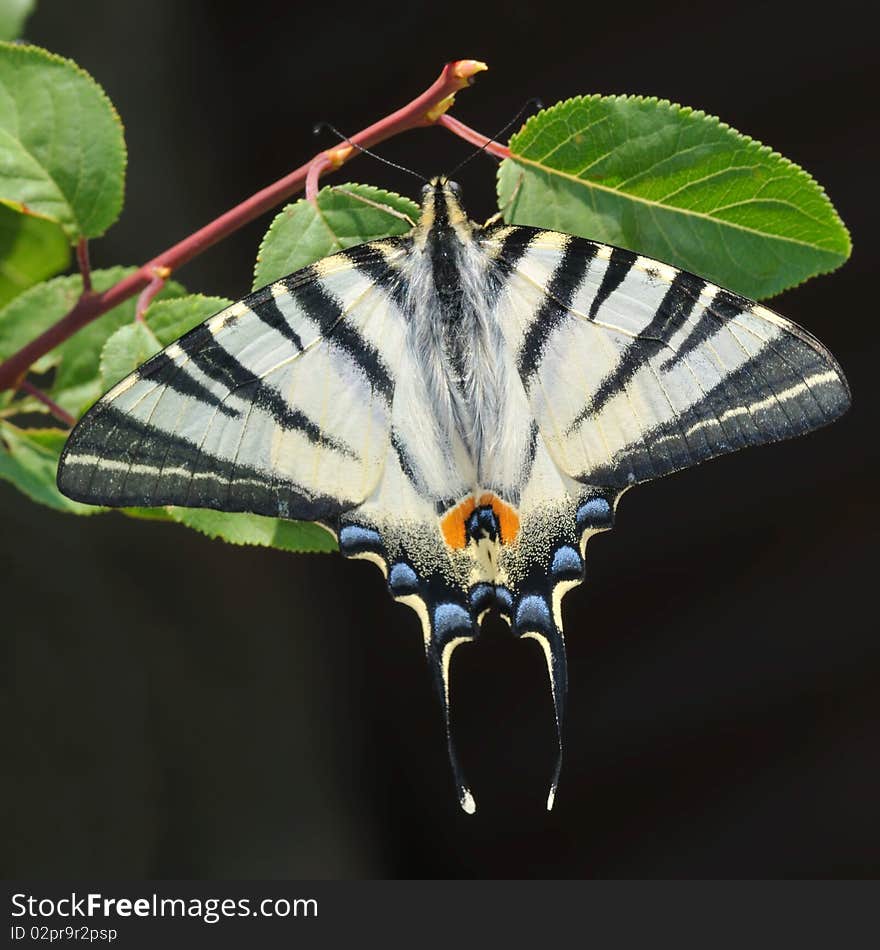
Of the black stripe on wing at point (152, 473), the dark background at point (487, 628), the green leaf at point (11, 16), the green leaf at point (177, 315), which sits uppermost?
the green leaf at point (11, 16)

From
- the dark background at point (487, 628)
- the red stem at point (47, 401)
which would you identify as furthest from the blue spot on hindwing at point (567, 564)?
the dark background at point (487, 628)

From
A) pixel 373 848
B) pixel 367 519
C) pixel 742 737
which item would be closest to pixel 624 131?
pixel 367 519

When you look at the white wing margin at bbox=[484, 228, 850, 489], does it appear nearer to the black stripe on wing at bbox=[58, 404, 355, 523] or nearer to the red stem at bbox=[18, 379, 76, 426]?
the black stripe on wing at bbox=[58, 404, 355, 523]

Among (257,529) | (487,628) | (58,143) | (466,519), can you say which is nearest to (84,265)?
(58,143)

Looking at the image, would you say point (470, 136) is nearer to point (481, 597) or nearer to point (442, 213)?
point (442, 213)

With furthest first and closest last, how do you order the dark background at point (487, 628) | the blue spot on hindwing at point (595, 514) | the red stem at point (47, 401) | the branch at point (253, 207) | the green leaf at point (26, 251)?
the dark background at point (487, 628), the green leaf at point (26, 251), the red stem at point (47, 401), the blue spot on hindwing at point (595, 514), the branch at point (253, 207)

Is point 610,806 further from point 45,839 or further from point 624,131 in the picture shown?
point 624,131

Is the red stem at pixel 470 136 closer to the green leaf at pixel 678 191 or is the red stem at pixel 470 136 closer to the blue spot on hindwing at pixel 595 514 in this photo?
the green leaf at pixel 678 191
